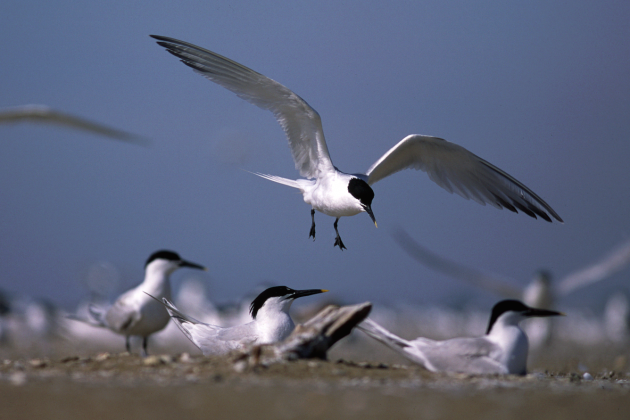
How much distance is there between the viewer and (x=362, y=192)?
284 inches

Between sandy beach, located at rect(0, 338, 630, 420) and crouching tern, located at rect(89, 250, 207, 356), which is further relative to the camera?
crouching tern, located at rect(89, 250, 207, 356)

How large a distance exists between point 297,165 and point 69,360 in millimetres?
3913

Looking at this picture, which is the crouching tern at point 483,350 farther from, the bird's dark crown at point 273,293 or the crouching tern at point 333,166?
the crouching tern at point 333,166

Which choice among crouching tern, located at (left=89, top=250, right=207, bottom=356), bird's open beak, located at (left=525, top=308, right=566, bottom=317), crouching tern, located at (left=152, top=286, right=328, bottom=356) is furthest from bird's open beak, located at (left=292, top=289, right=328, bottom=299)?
crouching tern, located at (left=89, top=250, right=207, bottom=356)

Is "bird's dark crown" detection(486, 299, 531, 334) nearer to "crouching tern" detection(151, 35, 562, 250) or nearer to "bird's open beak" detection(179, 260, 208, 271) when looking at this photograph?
"crouching tern" detection(151, 35, 562, 250)

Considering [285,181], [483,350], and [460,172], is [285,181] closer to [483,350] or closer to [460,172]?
[460,172]

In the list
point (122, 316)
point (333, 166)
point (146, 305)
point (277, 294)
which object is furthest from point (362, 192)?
point (122, 316)

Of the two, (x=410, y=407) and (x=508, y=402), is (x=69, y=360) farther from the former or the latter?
(x=508, y=402)

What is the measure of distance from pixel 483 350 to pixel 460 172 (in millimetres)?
3527

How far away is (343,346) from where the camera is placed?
539 inches

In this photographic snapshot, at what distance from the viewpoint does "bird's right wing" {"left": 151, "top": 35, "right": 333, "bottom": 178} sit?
24.6 feet

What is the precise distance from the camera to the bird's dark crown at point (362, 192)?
7.23 m

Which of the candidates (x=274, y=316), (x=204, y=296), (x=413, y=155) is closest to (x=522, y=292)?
(x=413, y=155)

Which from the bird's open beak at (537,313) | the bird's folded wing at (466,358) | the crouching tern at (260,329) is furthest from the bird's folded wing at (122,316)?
the bird's open beak at (537,313)
